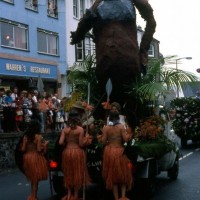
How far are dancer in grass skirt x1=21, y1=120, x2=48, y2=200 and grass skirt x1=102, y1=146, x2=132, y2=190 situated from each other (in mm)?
1146

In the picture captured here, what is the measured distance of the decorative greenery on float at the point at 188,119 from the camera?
2461 centimetres

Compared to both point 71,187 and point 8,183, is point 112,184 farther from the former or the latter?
point 8,183

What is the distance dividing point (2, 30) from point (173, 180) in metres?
20.2

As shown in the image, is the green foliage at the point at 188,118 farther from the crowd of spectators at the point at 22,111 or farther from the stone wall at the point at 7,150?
the stone wall at the point at 7,150

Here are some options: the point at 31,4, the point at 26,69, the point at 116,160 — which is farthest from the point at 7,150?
the point at 31,4

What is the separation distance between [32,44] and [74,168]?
25944 mm

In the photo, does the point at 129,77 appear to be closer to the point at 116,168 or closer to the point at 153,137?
the point at 153,137

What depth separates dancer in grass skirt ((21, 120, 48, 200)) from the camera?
10156mm

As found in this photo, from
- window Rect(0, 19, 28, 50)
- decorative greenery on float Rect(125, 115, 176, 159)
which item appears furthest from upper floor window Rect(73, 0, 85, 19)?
decorative greenery on float Rect(125, 115, 176, 159)

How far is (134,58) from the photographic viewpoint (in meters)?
11.6

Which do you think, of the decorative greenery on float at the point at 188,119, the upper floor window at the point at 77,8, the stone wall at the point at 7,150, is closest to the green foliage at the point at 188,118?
the decorative greenery on float at the point at 188,119

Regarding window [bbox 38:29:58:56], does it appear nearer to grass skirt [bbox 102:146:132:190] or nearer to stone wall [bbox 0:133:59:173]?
stone wall [bbox 0:133:59:173]

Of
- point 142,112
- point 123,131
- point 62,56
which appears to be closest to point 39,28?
point 62,56

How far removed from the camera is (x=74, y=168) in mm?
9703
